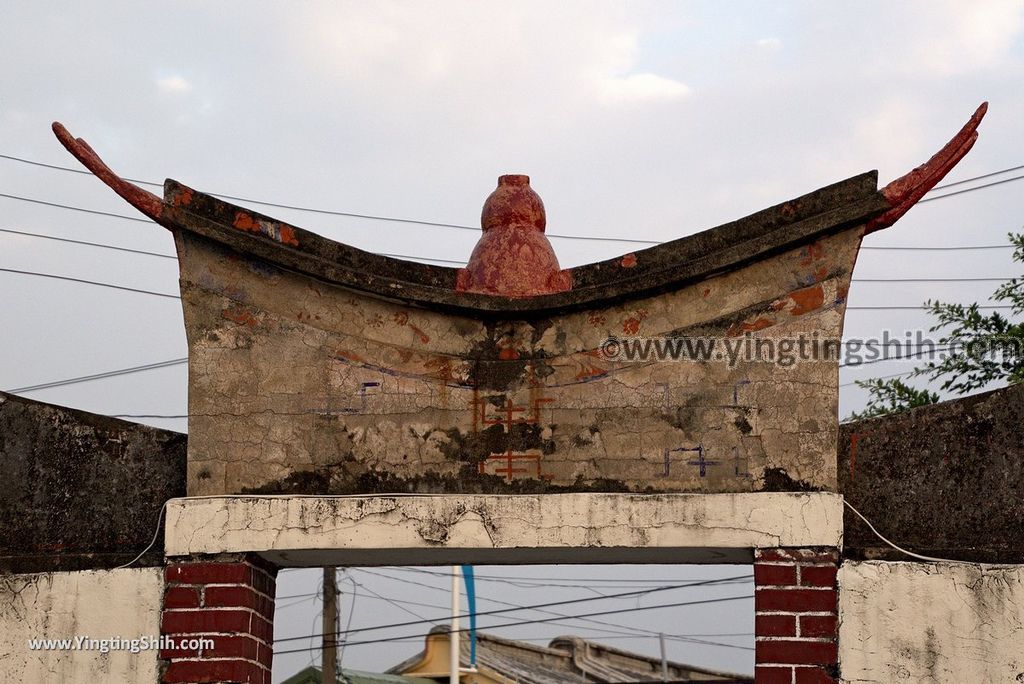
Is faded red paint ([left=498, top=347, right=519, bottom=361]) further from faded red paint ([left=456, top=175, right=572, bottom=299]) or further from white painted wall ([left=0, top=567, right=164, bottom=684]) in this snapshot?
white painted wall ([left=0, top=567, right=164, bottom=684])

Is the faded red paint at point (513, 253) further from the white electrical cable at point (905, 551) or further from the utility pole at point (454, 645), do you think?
the utility pole at point (454, 645)

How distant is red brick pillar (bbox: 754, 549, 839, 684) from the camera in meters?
5.50

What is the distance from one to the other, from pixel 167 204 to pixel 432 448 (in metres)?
1.58

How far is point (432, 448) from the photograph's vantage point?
5.94 meters

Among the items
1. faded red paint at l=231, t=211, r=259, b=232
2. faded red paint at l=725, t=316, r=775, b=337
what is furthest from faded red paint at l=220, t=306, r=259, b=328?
faded red paint at l=725, t=316, r=775, b=337

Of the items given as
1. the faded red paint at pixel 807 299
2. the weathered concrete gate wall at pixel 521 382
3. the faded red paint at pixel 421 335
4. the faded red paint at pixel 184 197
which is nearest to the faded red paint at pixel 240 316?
the weathered concrete gate wall at pixel 521 382

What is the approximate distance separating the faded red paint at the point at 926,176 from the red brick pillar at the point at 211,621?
10.1ft

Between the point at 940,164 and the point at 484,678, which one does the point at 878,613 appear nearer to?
the point at 940,164

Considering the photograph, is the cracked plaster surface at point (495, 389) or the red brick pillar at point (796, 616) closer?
the red brick pillar at point (796, 616)

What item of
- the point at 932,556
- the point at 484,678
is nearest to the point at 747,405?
the point at 932,556

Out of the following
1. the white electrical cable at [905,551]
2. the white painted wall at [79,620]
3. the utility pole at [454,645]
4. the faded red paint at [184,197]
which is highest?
the faded red paint at [184,197]

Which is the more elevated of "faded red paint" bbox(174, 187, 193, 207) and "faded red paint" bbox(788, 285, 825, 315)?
"faded red paint" bbox(174, 187, 193, 207)

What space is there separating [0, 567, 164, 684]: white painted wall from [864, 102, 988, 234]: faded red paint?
3.47 m

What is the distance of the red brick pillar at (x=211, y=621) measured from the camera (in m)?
5.73
